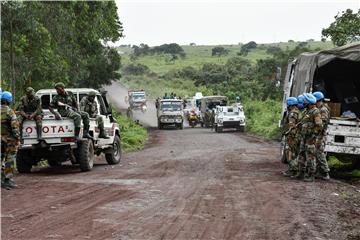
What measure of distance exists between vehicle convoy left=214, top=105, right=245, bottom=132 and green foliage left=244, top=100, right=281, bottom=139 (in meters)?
1.08

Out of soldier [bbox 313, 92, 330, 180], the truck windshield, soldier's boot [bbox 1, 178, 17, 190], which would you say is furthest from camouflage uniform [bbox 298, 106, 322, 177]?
the truck windshield

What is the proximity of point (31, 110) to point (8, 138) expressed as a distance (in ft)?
7.48

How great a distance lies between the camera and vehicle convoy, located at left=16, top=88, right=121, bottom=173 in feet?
44.4

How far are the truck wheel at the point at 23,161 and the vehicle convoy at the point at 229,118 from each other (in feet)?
→ 73.3

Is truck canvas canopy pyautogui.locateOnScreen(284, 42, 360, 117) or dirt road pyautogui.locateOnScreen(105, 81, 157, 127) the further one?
dirt road pyautogui.locateOnScreen(105, 81, 157, 127)

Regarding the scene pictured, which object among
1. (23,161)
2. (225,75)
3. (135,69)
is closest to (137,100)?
(225,75)

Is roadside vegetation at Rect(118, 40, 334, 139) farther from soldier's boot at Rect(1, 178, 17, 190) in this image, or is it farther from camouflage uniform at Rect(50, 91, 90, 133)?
soldier's boot at Rect(1, 178, 17, 190)

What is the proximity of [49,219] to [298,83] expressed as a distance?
9.17 metres

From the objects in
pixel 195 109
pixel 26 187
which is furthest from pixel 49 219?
pixel 195 109

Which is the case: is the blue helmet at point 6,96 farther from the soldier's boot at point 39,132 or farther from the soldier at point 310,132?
the soldier at point 310,132

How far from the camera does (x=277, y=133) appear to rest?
30.0 meters

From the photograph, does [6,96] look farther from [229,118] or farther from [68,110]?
[229,118]

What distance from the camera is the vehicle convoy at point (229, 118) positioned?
3591 cm

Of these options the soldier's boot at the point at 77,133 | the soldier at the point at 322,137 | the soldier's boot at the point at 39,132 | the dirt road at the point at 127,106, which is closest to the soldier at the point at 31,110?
the soldier's boot at the point at 39,132
